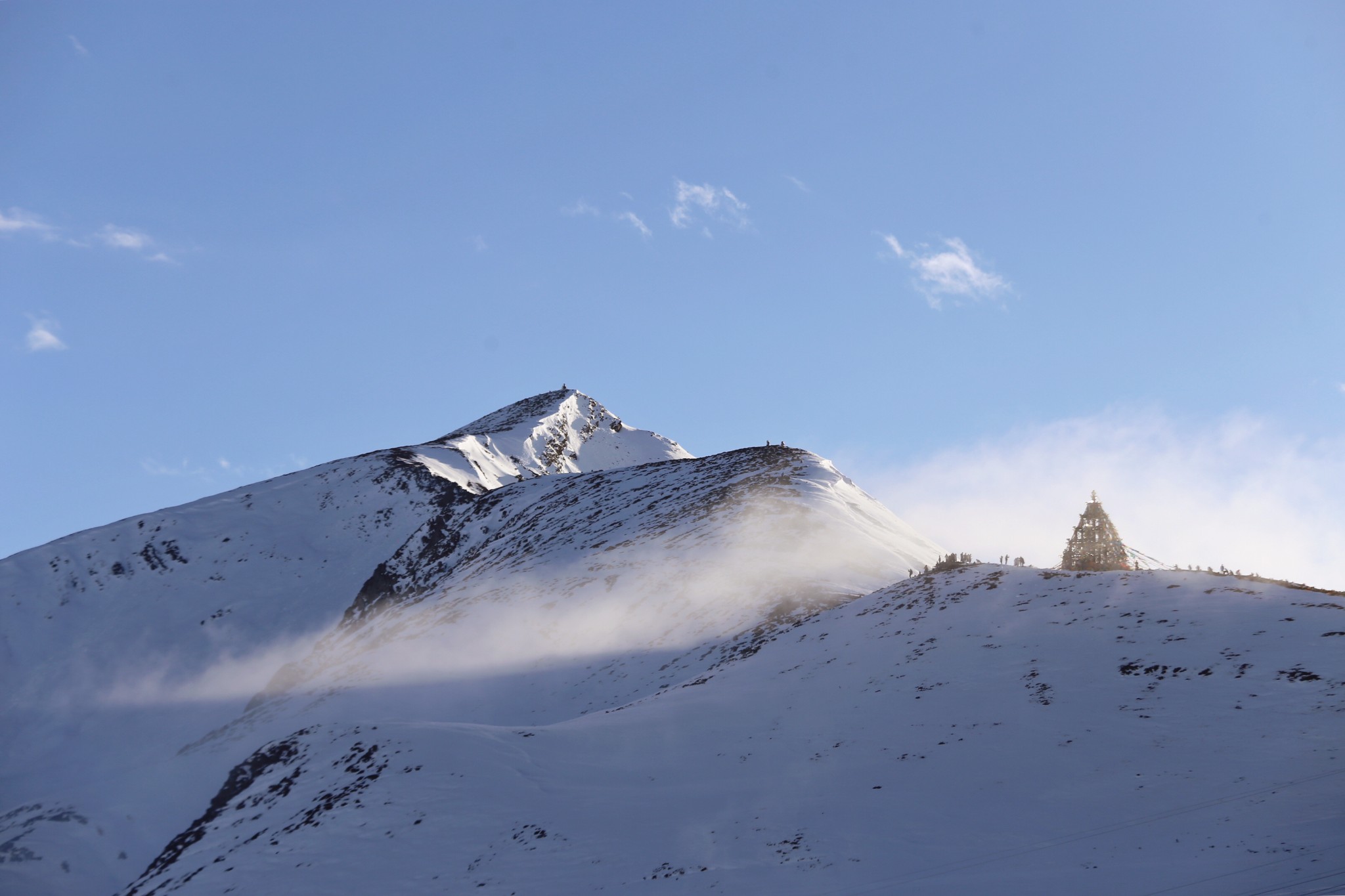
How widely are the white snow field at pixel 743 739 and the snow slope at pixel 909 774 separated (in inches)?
3.4

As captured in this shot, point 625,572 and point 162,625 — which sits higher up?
point 162,625

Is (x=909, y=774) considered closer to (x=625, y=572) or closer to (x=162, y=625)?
(x=625, y=572)

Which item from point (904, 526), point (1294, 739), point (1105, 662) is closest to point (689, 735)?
point (1105, 662)

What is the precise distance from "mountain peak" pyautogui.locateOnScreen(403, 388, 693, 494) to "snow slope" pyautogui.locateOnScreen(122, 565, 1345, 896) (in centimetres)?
6325

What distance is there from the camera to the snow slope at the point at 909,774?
51.5ft

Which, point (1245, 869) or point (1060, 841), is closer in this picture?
point (1245, 869)

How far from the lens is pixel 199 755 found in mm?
43031

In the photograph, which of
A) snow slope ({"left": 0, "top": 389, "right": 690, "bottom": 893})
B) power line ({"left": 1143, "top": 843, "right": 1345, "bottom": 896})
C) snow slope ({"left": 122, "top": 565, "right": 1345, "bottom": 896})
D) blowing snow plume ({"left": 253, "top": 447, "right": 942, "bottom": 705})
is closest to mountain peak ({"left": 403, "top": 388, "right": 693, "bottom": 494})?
snow slope ({"left": 0, "top": 389, "right": 690, "bottom": 893})

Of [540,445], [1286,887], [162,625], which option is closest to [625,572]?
[1286,887]

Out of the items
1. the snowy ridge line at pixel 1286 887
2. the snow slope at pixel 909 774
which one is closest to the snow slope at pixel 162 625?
the snow slope at pixel 909 774

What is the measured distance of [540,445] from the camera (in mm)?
111688

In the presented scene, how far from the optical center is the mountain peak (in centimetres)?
9556

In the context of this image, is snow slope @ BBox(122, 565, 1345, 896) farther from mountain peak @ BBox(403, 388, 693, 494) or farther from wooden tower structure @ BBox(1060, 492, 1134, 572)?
mountain peak @ BBox(403, 388, 693, 494)

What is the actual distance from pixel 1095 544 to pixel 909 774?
21.3 metres
